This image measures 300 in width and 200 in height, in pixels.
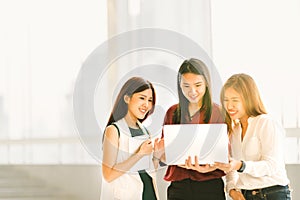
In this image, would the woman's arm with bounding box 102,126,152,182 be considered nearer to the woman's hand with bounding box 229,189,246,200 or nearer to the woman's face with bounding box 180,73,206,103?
the woman's face with bounding box 180,73,206,103

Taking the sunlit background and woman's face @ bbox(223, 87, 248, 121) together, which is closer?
woman's face @ bbox(223, 87, 248, 121)

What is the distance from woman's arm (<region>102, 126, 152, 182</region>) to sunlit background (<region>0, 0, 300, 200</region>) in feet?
2.93

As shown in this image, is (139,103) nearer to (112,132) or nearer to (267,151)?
(112,132)

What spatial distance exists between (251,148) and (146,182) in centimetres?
40

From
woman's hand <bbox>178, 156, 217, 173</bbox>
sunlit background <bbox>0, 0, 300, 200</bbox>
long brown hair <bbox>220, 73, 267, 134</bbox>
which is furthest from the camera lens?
sunlit background <bbox>0, 0, 300, 200</bbox>

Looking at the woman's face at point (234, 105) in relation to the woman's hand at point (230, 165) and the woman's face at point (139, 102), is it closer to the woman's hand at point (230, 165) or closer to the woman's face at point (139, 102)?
the woman's hand at point (230, 165)

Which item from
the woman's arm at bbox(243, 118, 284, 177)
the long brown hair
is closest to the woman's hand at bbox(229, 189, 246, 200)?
the woman's arm at bbox(243, 118, 284, 177)

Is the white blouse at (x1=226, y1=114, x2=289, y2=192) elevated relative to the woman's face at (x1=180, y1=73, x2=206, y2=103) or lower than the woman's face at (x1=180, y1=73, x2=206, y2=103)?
lower

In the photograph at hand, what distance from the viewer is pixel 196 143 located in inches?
87.3

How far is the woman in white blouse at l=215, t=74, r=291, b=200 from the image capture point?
7.39 ft

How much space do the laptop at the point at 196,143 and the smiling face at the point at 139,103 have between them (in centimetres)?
10

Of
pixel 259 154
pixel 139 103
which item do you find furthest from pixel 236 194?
pixel 139 103

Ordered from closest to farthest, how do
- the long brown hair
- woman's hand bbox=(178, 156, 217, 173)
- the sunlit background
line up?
woman's hand bbox=(178, 156, 217, 173) → the long brown hair → the sunlit background

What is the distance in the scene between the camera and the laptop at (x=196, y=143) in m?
2.20
